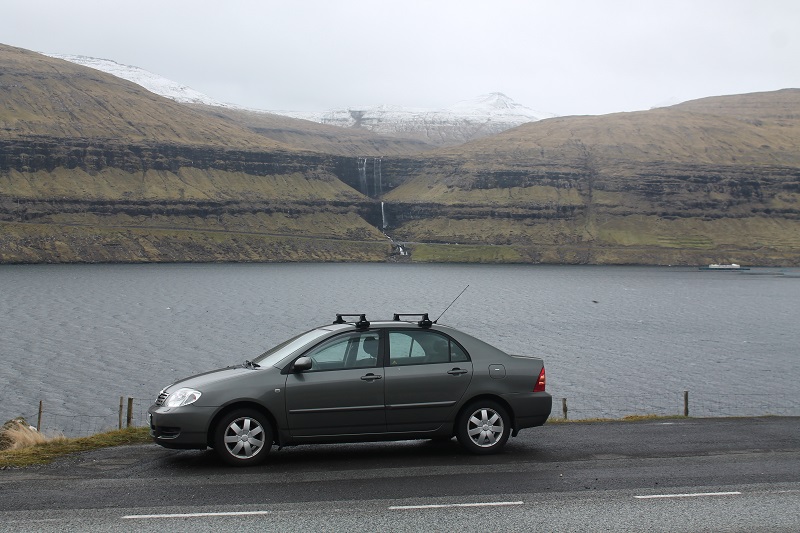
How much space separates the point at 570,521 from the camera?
9.72 meters

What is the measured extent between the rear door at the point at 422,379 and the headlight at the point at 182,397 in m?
2.80

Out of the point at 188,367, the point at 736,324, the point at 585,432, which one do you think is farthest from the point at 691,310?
the point at 585,432

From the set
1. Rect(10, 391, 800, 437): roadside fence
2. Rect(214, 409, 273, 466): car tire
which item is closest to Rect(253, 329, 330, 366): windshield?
Rect(214, 409, 273, 466): car tire

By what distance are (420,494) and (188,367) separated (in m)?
47.3

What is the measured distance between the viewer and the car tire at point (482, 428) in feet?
43.7

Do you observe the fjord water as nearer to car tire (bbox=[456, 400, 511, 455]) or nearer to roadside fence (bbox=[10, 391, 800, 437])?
roadside fence (bbox=[10, 391, 800, 437])

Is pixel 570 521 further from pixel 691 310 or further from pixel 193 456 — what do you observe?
pixel 691 310

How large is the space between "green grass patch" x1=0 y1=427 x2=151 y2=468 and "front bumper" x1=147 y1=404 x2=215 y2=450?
1821mm

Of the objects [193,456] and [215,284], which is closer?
[193,456]

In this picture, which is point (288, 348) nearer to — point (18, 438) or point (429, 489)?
point (429, 489)

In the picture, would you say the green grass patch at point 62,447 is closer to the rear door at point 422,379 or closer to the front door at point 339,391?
the front door at point 339,391

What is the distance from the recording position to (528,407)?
1352 cm

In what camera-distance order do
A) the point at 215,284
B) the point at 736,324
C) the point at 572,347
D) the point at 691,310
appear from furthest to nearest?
the point at 215,284 < the point at 691,310 < the point at 736,324 < the point at 572,347

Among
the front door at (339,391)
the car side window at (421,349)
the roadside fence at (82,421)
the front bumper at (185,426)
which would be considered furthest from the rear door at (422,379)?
the roadside fence at (82,421)
